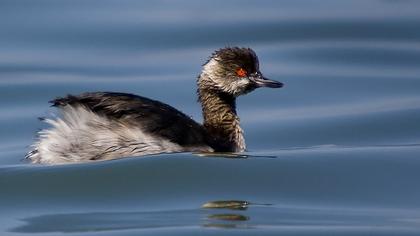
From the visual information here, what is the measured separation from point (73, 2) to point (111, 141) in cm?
742

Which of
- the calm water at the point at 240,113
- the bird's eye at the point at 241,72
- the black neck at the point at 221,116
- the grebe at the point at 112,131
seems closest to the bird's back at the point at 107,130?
the grebe at the point at 112,131

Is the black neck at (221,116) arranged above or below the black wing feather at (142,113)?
above

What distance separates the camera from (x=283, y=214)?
9.25 metres

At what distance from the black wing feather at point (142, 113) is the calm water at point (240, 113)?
22 centimetres

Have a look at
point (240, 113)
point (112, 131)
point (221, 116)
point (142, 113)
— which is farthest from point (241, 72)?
point (240, 113)

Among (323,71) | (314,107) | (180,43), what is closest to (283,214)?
(314,107)

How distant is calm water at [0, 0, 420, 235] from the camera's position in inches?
363

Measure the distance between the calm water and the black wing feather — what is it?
22 cm

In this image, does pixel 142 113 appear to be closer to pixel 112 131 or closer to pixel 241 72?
pixel 112 131

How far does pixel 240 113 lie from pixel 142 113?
3.45 meters

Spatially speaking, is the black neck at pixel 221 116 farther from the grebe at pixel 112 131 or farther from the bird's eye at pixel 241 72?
the grebe at pixel 112 131

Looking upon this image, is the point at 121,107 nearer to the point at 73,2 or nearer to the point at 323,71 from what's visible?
the point at 323,71

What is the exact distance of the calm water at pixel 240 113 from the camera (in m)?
9.23

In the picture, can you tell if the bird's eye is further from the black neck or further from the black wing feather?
the black wing feather
